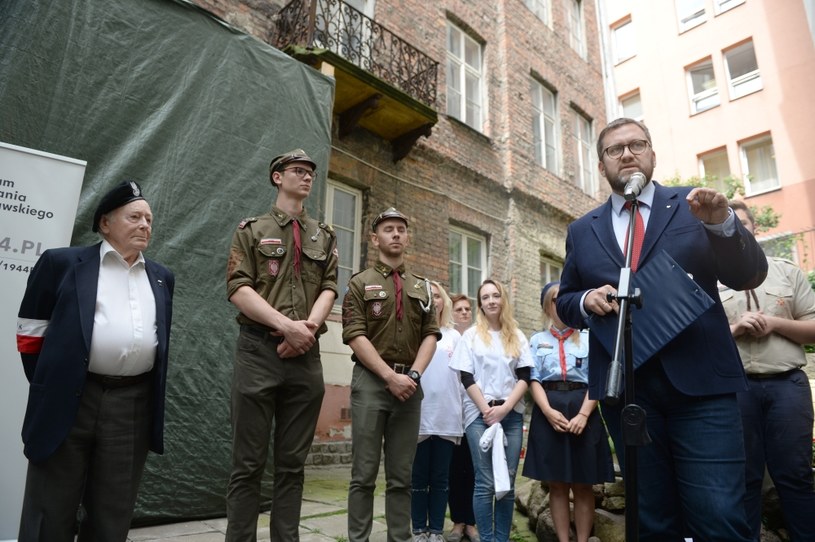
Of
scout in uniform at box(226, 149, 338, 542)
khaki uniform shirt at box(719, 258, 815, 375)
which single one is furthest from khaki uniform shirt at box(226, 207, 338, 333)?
khaki uniform shirt at box(719, 258, 815, 375)

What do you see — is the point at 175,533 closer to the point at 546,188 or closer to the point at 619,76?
the point at 546,188

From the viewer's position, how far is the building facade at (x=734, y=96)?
15266 mm

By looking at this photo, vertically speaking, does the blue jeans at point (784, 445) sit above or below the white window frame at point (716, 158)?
below

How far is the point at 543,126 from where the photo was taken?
11.6m

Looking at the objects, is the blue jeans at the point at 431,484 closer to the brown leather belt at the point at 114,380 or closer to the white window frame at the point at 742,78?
the brown leather belt at the point at 114,380

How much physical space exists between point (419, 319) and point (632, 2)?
2224 centimetres

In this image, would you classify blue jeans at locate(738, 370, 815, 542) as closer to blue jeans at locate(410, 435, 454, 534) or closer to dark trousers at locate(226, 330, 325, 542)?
blue jeans at locate(410, 435, 454, 534)

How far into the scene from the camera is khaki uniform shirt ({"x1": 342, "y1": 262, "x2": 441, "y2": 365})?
3.27 metres

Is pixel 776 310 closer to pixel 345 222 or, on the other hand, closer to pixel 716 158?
pixel 345 222

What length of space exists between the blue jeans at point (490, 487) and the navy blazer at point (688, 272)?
1759mm

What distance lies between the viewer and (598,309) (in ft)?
6.09

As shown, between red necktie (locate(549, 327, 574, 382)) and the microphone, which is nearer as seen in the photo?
the microphone

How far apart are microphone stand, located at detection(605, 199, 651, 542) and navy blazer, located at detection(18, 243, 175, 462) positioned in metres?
1.99

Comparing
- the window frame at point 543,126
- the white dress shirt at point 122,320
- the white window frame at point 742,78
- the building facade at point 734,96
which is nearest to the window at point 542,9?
the window frame at point 543,126
